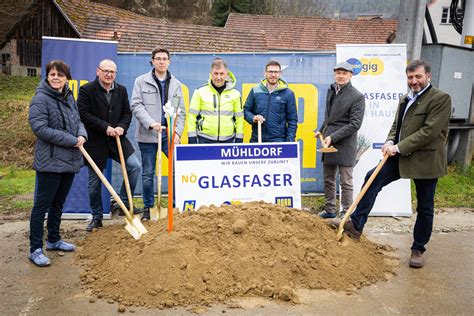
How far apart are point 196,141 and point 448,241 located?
3.47 m

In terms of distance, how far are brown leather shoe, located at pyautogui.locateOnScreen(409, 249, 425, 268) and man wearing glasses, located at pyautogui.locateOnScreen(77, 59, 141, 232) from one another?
3.40m

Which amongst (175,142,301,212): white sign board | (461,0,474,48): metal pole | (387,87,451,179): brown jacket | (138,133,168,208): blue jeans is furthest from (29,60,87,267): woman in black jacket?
(461,0,474,48): metal pole

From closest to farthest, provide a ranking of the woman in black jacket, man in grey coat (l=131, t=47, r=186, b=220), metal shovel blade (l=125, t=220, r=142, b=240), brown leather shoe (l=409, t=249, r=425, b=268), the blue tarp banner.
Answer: the woman in black jacket → metal shovel blade (l=125, t=220, r=142, b=240) → brown leather shoe (l=409, t=249, r=425, b=268) → man in grey coat (l=131, t=47, r=186, b=220) → the blue tarp banner

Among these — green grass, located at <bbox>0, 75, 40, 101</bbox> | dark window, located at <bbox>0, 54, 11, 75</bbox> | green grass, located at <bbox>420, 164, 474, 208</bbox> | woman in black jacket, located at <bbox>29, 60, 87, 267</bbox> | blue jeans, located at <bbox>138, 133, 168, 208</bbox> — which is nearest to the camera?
woman in black jacket, located at <bbox>29, 60, 87, 267</bbox>

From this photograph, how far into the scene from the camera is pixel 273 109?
248 inches

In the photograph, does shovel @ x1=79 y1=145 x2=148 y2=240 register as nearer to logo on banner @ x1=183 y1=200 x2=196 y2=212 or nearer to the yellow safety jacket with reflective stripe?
logo on banner @ x1=183 y1=200 x2=196 y2=212

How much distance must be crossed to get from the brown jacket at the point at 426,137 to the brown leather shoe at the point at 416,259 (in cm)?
90

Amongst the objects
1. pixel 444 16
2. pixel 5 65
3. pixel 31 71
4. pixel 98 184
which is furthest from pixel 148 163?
pixel 444 16

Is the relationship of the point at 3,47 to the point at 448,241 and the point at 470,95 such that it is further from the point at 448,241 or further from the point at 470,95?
the point at 448,241

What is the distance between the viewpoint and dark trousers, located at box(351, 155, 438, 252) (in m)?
5.13

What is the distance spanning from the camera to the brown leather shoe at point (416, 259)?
521 cm

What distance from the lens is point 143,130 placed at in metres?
6.08

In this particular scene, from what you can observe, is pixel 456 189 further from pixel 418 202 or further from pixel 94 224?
pixel 94 224

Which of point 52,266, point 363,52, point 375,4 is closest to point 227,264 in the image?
point 52,266
